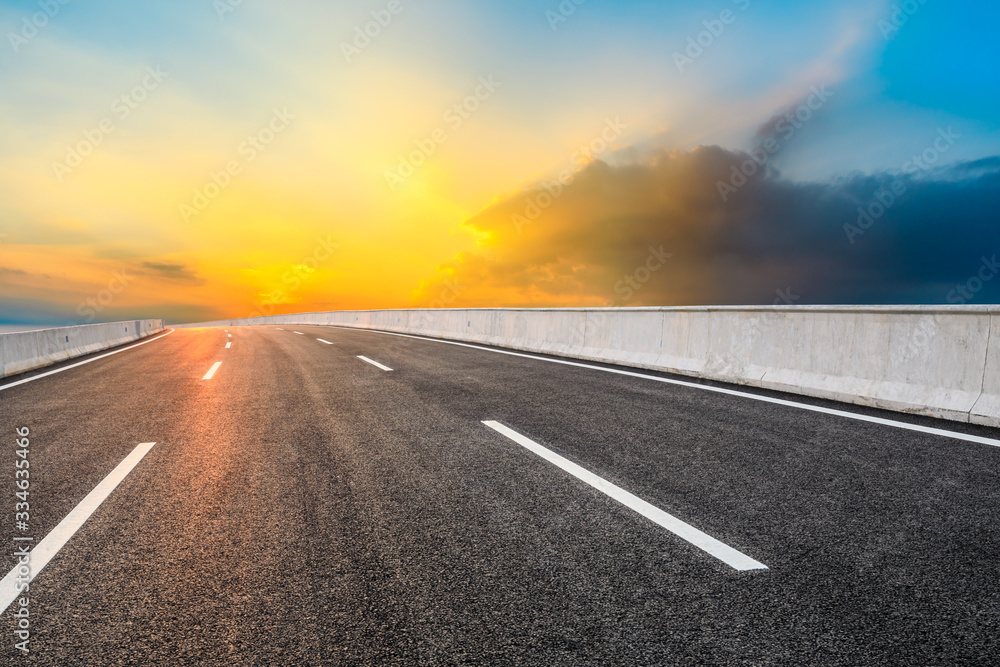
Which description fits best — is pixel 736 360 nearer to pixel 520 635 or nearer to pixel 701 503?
pixel 701 503

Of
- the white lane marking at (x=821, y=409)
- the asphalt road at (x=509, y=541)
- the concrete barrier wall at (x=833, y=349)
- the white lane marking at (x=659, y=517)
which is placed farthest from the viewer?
the concrete barrier wall at (x=833, y=349)

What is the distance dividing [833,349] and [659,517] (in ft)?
17.2

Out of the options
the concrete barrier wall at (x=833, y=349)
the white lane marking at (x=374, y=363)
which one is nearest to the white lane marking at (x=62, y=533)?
the white lane marking at (x=374, y=363)

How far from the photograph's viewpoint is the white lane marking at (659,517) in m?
2.93

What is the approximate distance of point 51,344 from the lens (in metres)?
13.9

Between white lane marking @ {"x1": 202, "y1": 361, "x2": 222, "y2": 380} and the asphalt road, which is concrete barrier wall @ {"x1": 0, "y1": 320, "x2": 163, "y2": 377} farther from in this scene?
the asphalt road

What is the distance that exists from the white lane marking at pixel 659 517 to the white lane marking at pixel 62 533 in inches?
123

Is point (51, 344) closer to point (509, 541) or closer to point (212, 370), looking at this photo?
point (212, 370)

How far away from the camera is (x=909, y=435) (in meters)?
5.45

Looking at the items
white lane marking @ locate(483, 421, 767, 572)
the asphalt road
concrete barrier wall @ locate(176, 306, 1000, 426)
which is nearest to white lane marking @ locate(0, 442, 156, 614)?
the asphalt road

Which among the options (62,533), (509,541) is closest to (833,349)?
(509,541)

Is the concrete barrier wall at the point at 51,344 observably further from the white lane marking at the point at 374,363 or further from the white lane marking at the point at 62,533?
the white lane marking at the point at 62,533

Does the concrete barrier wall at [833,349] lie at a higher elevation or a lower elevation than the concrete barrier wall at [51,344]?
higher

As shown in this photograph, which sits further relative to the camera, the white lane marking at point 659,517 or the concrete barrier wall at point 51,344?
the concrete barrier wall at point 51,344
